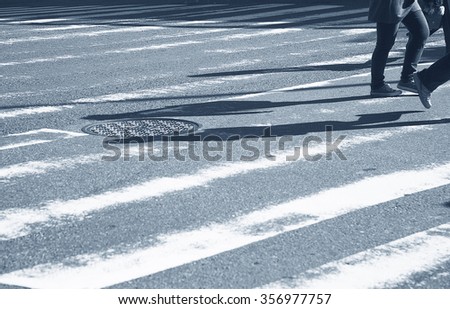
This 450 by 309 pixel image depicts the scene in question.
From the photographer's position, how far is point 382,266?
554cm

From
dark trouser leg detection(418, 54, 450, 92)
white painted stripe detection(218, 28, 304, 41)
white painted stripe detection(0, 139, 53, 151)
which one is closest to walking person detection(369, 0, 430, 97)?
dark trouser leg detection(418, 54, 450, 92)

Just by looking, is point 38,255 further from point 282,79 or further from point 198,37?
point 198,37

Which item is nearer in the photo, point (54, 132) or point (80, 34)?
point (54, 132)

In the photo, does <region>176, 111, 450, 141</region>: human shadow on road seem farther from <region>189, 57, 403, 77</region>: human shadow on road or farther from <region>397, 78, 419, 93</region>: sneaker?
<region>189, 57, 403, 77</region>: human shadow on road

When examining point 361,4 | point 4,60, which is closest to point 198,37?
point 4,60

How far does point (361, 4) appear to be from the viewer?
23797mm

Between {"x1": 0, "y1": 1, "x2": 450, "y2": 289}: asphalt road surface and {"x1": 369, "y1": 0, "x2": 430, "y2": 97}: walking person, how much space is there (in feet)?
0.51

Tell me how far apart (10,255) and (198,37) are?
11.8m

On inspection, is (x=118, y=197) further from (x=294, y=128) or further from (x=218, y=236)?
(x=294, y=128)

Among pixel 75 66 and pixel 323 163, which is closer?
pixel 323 163

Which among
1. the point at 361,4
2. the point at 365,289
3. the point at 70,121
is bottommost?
the point at 361,4

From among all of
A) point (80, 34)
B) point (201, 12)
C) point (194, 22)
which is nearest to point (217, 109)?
point (80, 34)

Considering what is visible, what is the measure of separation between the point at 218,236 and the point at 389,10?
17.4 feet

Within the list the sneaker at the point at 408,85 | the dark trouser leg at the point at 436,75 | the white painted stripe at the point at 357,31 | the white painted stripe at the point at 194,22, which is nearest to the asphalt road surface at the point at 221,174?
the sneaker at the point at 408,85
